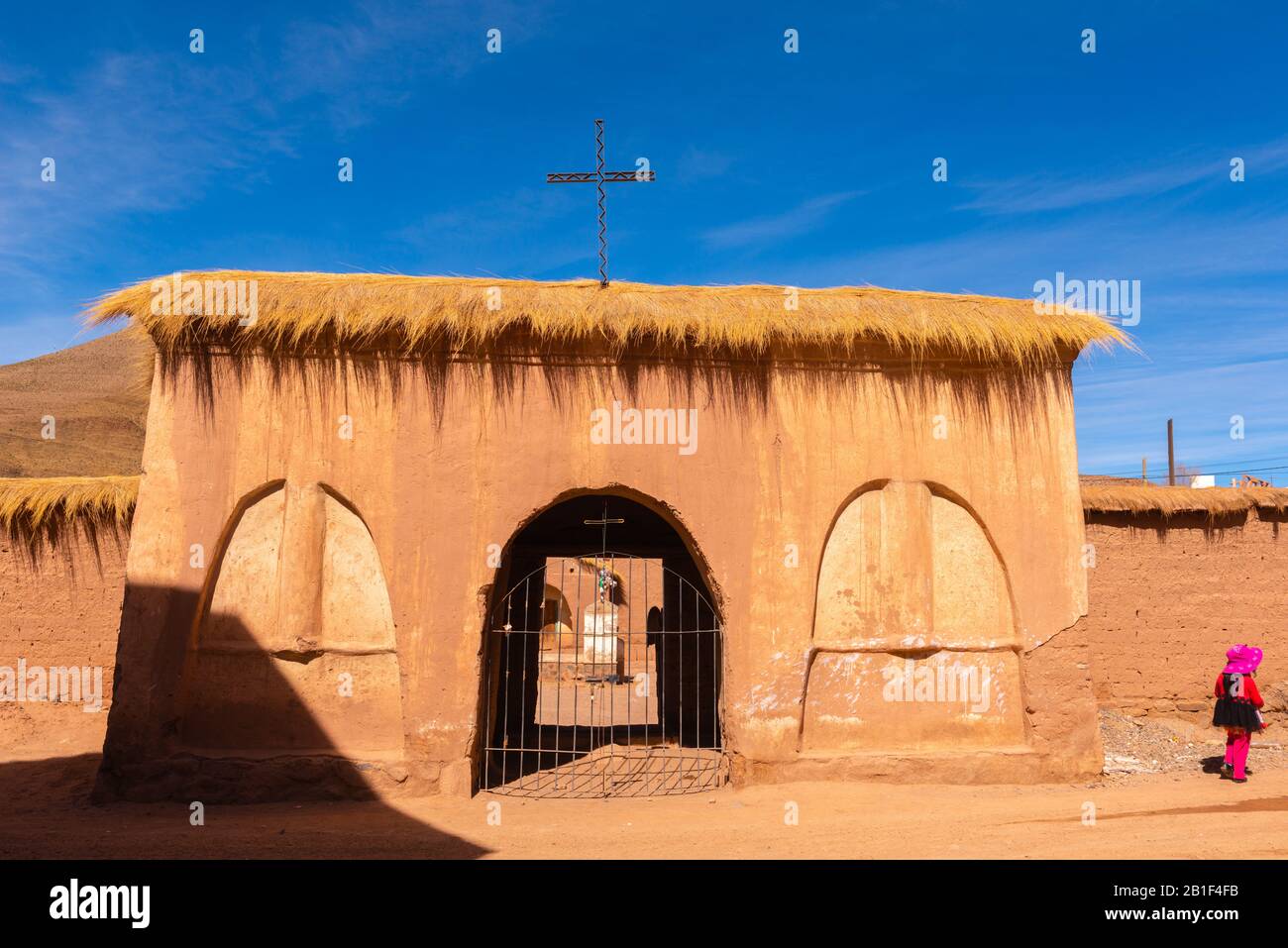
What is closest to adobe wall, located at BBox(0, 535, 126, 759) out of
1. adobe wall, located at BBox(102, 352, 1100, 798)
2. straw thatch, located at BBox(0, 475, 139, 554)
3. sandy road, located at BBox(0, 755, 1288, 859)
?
straw thatch, located at BBox(0, 475, 139, 554)

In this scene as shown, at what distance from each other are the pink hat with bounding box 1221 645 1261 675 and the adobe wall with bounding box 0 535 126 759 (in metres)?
11.5

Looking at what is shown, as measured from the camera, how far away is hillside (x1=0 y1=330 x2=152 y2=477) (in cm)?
2588

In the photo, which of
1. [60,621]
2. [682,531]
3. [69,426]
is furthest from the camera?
[69,426]

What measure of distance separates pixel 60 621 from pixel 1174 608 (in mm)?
12782

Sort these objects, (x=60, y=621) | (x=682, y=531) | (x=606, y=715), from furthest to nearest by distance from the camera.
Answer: (x=606, y=715)
(x=60, y=621)
(x=682, y=531)

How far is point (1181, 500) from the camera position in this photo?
1055 centimetres

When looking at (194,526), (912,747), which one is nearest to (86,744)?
(194,526)

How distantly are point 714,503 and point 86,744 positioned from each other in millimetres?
7347

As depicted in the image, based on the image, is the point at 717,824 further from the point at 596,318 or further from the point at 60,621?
the point at 60,621

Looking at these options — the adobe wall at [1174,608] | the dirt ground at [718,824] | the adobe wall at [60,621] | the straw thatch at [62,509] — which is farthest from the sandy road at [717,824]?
the straw thatch at [62,509]

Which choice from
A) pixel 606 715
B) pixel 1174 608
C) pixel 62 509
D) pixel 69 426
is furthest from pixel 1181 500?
pixel 69 426

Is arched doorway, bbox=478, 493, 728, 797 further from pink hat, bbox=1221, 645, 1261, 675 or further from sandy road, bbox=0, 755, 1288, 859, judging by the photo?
pink hat, bbox=1221, 645, 1261, 675

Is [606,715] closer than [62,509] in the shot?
No

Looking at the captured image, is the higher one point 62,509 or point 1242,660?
point 62,509
